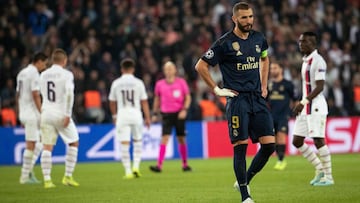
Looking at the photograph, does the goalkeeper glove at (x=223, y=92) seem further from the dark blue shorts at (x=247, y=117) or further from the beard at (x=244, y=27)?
the beard at (x=244, y=27)

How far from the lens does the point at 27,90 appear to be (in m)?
16.3

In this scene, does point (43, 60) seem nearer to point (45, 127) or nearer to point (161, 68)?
point (45, 127)

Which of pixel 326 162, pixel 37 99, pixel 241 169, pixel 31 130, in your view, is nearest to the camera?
pixel 241 169

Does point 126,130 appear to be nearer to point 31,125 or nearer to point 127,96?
point 127,96

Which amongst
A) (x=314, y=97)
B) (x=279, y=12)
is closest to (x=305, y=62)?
(x=314, y=97)

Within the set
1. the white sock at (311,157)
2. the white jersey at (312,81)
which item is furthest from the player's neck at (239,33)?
the white sock at (311,157)

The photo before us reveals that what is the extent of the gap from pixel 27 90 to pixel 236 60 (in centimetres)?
673

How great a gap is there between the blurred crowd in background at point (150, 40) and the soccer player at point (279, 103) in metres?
7.04

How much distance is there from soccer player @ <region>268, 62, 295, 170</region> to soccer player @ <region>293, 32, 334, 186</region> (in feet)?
14.1

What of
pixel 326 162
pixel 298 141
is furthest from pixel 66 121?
pixel 326 162

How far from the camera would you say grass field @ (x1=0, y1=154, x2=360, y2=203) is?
465 inches

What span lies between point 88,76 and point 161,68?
2.97 metres

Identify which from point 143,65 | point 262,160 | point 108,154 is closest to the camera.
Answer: point 262,160

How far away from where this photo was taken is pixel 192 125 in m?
24.5
